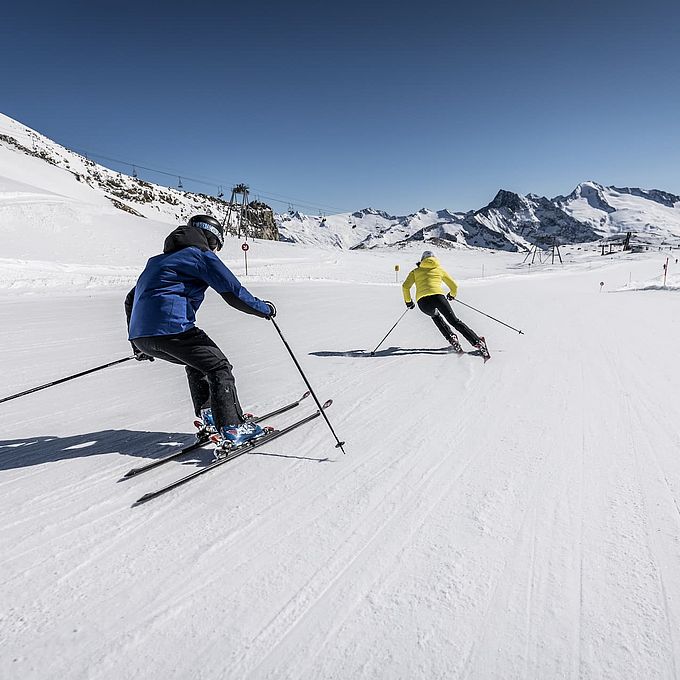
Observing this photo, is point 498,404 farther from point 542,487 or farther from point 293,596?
point 293,596

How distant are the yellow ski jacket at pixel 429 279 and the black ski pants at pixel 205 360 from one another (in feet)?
15.9

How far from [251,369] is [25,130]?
12619 cm

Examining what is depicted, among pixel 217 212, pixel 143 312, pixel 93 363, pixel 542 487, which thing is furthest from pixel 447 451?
pixel 217 212

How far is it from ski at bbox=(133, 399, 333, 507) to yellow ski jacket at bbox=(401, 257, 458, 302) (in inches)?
151

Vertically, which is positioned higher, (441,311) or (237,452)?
(441,311)

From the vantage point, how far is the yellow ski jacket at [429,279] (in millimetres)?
7633

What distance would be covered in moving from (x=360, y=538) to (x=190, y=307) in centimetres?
217

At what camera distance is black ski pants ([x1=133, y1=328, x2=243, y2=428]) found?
10.9 feet

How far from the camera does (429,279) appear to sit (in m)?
7.70

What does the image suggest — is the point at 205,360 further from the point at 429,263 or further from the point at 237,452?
the point at 429,263

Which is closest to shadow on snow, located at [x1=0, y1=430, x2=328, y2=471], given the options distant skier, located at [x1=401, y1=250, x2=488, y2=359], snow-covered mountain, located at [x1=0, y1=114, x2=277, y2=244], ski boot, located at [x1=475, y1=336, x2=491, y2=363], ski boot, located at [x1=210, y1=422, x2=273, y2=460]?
ski boot, located at [x1=210, y1=422, x2=273, y2=460]

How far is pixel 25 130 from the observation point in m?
98.2

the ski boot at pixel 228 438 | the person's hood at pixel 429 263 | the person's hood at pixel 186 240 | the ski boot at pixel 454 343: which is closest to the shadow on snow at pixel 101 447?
the ski boot at pixel 228 438

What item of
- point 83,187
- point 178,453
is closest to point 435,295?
point 178,453
